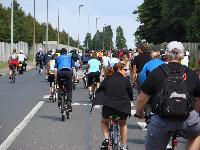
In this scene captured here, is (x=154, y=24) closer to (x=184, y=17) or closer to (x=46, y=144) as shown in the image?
(x=184, y=17)

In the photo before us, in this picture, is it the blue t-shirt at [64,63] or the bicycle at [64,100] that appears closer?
the bicycle at [64,100]

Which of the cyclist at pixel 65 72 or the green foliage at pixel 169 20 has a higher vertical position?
the green foliage at pixel 169 20

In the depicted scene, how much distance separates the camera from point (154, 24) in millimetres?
96562

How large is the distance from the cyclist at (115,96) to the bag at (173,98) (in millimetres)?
3479

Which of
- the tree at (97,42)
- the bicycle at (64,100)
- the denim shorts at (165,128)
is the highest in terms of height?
the tree at (97,42)

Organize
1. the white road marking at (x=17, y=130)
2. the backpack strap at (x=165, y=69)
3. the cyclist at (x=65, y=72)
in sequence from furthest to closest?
1. the cyclist at (x=65, y=72)
2. the white road marking at (x=17, y=130)
3. the backpack strap at (x=165, y=69)

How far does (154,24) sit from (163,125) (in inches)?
3592

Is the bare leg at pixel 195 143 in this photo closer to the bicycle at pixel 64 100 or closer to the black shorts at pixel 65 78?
the bicycle at pixel 64 100

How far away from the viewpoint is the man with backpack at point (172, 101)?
5906 mm

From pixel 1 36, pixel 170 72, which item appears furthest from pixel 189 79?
pixel 1 36

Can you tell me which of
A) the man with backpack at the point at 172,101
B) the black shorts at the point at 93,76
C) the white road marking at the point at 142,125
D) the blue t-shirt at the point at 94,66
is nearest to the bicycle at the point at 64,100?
the white road marking at the point at 142,125

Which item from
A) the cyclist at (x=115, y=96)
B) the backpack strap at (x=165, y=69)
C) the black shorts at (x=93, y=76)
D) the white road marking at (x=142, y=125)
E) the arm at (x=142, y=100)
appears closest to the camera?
the backpack strap at (x=165, y=69)

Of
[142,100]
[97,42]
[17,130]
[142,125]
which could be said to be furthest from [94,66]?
[97,42]

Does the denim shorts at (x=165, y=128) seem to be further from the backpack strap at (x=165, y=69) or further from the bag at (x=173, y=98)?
the backpack strap at (x=165, y=69)
